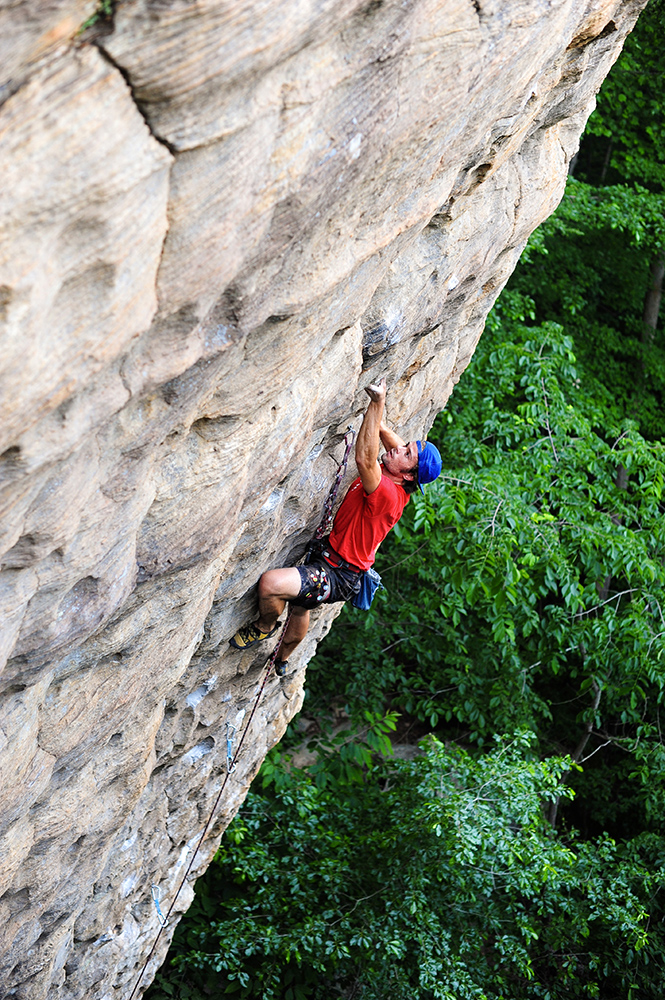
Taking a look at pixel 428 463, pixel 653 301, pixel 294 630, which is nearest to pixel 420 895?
pixel 294 630

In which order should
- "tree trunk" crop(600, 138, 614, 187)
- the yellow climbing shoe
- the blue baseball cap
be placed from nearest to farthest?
the blue baseball cap → the yellow climbing shoe → "tree trunk" crop(600, 138, 614, 187)

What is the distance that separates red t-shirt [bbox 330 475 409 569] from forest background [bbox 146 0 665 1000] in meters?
2.22

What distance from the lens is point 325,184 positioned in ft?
7.48

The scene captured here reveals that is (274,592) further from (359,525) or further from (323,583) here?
(359,525)

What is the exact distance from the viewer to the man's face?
3.90 m

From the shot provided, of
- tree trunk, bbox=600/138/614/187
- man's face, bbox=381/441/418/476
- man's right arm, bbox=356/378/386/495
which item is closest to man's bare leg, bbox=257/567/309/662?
man's right arm, bbox=356/378/386/495

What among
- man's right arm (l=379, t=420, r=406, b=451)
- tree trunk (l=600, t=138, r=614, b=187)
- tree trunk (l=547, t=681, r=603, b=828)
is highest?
man's right arm (l=379, t=420, r=406, b=451)

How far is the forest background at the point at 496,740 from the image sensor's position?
623cm

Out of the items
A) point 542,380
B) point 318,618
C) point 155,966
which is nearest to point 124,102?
point 318,618

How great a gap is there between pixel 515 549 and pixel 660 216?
14.0 feet

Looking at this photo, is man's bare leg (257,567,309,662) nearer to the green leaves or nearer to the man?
the man

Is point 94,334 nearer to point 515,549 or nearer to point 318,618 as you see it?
point 318,618

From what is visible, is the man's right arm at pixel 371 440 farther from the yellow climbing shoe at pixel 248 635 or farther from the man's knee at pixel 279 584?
the yellow climbing shoe at pixel 248 635

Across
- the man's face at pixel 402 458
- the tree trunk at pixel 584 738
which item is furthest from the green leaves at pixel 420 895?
the man's face at pixel 402 458
